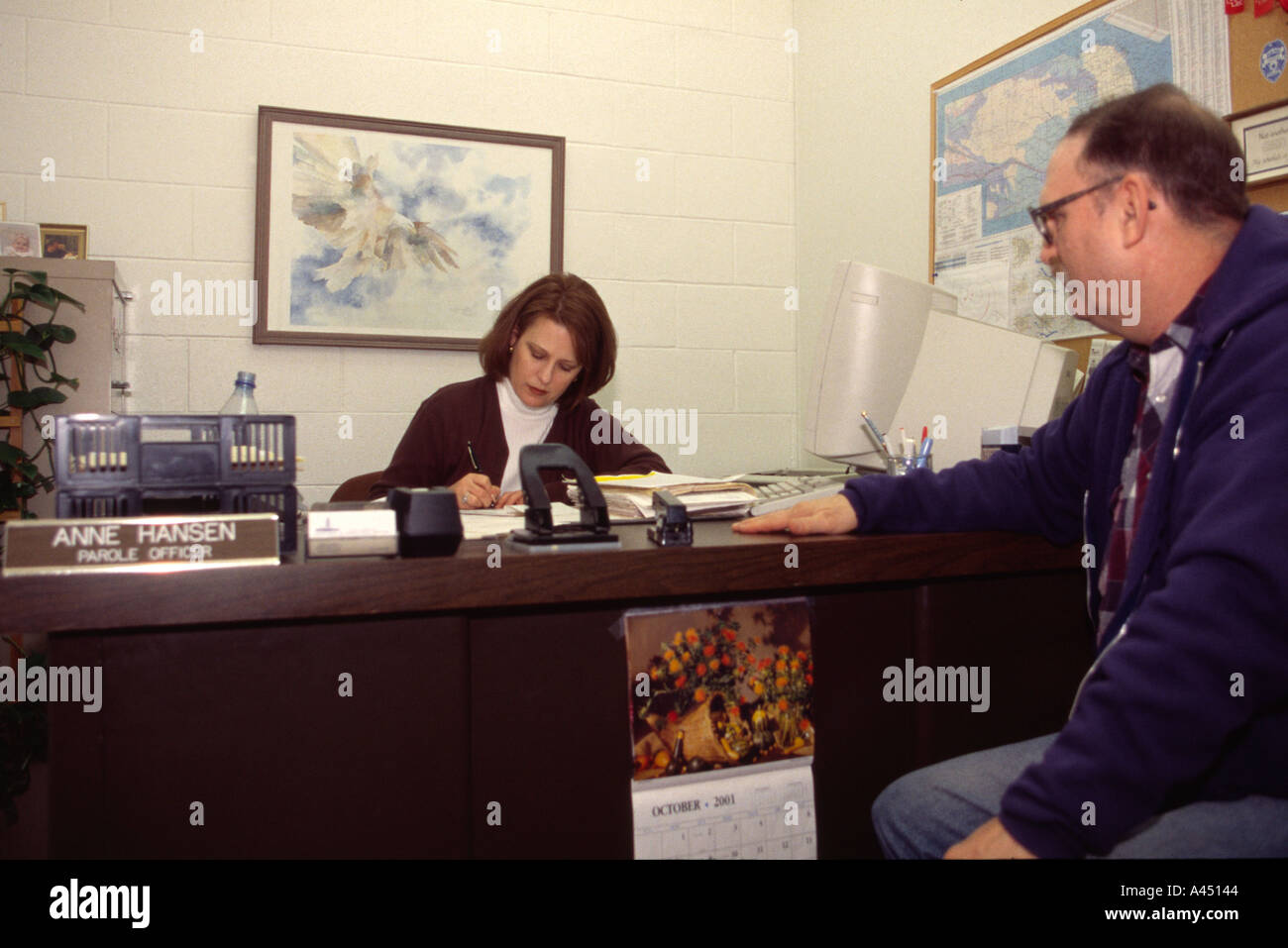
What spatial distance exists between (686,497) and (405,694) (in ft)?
1.71

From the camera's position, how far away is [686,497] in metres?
1.27

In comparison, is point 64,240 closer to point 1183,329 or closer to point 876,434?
point 876,434

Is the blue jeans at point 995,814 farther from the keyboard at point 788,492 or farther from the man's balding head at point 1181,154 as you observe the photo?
the man's balding head at point 1181,154

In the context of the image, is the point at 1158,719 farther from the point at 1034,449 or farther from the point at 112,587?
the point at 112,587

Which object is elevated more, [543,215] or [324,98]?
[324,98]

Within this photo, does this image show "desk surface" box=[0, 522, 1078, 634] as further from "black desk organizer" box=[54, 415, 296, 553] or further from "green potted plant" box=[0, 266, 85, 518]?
"green potted plant" box=[0, 266, 85, 518]

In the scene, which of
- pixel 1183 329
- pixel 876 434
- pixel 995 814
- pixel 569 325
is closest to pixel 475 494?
pixel 569 325

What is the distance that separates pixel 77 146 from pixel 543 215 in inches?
52.5

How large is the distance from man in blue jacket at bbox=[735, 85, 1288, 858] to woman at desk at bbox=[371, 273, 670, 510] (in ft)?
3.64

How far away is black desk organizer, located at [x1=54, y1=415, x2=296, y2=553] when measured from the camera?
79 centimetres

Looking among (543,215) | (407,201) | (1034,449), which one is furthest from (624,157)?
(1034,449)

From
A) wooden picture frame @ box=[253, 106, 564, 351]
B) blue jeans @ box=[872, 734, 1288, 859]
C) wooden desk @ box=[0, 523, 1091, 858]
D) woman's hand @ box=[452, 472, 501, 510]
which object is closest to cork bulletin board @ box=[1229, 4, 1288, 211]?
wooden desk @ box=[0, 523, 1091, 858]
